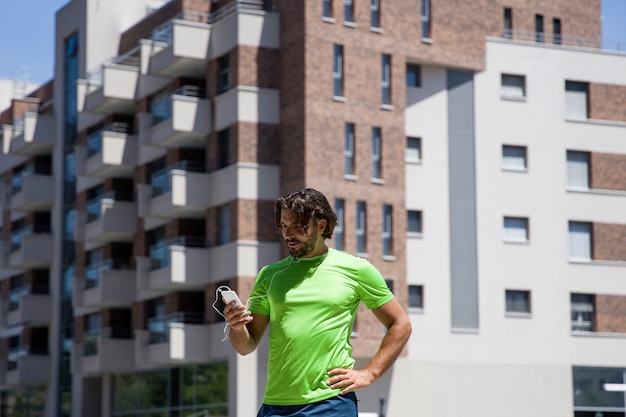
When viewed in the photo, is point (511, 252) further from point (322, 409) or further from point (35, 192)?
point (322, 409)

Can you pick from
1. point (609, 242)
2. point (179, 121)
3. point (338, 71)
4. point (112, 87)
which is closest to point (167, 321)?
point (179, 121)

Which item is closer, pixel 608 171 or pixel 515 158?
pixel 515 158

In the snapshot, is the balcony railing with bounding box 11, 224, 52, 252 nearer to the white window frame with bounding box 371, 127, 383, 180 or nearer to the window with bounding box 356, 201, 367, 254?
the window with bounding box 356, 201, 367, 254

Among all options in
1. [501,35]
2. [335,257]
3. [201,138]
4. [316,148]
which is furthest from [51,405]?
[335,257]

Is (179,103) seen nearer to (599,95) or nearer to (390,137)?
(390,137)

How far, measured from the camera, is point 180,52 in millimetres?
53188

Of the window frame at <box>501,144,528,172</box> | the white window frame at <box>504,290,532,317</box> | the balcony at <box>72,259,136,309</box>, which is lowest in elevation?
the white window frame at <box>504,290,532,317</box>

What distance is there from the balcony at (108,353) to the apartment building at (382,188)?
102 millimetres

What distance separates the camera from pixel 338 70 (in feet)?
169

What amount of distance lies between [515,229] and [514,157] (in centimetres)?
308

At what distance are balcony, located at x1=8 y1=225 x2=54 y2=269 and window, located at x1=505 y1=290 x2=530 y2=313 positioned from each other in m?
26.3

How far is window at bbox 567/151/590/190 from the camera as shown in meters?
57.8

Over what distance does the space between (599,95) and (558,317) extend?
10104mm

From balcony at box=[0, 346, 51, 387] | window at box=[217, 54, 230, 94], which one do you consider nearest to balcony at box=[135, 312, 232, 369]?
window at box=[217, 54, 230, 94]
